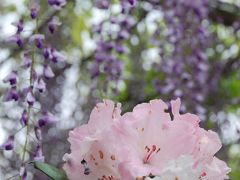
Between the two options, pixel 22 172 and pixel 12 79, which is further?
pixel 12 79

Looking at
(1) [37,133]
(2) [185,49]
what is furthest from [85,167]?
(2) [185,49]

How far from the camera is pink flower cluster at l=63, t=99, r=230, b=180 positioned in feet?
3.41

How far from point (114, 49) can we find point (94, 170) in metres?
1.14

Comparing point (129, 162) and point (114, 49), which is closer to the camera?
point (129, 162)

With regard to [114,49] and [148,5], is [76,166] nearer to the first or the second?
[114,49]

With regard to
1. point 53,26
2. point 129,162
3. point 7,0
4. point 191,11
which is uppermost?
point 7,0

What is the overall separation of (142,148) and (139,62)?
8.36 feet

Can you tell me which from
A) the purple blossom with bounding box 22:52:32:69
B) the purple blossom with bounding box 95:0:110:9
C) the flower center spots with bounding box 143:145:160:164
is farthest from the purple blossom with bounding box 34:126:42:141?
the purple blossom with bounding box 95:0:110:9

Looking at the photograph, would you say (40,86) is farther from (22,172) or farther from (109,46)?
(109,46)

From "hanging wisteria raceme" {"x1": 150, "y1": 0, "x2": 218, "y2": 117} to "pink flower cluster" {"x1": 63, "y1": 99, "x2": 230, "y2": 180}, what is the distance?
138cm

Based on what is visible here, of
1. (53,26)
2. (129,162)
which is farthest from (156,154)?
(53,26)

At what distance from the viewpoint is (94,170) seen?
1.09 m

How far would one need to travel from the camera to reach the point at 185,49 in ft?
8.71

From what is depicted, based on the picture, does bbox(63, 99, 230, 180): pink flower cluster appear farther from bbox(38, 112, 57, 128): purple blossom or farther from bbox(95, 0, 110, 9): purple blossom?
bbox(95, 0, 110, 9): purple blossom
